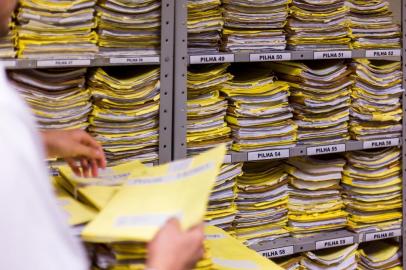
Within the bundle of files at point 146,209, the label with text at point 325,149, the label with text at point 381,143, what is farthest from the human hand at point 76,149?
the label with text at point 381,143

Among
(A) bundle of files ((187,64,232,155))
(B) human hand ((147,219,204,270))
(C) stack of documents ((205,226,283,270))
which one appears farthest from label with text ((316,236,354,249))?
(B) human hand ((147,219,204,270))

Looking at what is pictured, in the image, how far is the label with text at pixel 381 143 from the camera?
2.74m

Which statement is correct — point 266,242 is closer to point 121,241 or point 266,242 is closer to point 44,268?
point 121,241

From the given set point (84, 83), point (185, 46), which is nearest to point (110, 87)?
point (84, 83)

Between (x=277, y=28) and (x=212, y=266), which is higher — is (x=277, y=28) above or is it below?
above

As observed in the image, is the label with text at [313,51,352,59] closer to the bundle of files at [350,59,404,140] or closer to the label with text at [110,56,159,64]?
the bundle of files at [350,59,404,140]

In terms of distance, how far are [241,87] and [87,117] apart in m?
0.65

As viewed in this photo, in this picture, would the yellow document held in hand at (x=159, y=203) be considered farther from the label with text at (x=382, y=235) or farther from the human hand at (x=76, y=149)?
the label with text at (x=382, y=235)

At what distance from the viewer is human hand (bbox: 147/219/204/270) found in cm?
96

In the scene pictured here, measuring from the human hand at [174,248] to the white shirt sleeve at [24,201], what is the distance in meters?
0.14

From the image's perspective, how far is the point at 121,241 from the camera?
3.60 ft

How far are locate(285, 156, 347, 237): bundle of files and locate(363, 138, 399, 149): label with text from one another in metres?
0.13

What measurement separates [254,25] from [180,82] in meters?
0.43

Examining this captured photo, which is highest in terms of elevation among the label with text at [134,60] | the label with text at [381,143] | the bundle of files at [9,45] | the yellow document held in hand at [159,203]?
the bundle of files at [9,45]
